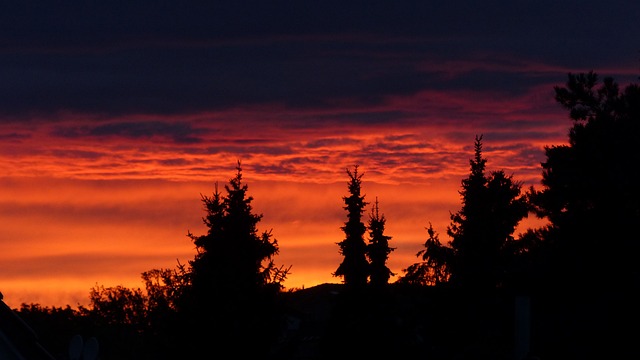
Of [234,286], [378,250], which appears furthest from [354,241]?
[234,286]

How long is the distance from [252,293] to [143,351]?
33.0 m

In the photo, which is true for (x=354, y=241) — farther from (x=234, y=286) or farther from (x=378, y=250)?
(x=234, y=286)

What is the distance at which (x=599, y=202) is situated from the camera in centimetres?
5856

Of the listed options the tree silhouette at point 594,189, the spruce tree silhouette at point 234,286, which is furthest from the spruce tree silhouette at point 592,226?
the spruce tree silhouette at point 234,286

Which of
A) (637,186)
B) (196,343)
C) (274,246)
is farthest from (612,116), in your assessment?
(196,343)

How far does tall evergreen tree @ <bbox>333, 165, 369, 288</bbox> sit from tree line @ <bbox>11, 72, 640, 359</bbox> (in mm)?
82

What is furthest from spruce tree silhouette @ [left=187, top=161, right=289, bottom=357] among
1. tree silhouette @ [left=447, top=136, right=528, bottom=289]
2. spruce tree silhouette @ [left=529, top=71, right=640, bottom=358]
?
tree silhouette @ [left=447, top=136, right=528, bottom=289]

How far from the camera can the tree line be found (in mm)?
42719

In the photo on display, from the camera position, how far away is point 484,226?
70.7 meters

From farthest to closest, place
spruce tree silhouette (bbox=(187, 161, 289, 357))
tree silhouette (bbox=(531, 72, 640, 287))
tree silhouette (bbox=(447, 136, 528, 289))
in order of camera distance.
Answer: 1. tree silhouette (bbox=(447, 136, 528, 289))
2. tree silhouette (bbox=(531, 72, 640, 287))
3. spruce tree silhouette (bbox=(187, 161, 289, 357))

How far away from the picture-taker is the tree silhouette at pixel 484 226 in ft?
219

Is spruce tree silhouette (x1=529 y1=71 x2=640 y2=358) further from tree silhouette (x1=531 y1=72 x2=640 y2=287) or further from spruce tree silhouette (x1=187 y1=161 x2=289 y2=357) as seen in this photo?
spruce tree silhouette (x1=187 y1=161 x2=289 y2=357)

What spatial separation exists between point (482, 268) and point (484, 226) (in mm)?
4427

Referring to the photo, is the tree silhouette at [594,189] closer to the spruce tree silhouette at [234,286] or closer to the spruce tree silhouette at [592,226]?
the spruce tree silhouette at [592,226]
